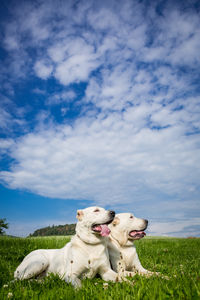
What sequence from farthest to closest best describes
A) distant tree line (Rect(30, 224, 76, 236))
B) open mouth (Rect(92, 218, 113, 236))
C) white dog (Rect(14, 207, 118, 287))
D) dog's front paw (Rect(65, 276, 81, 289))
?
distant tree line (Rect(30, 224, 76, 236)) → open mouth (Rect(92, 218, 113, 236)) → white dog (Rect(14, 207, 118, 287)) → dog's front paw (Rect(65, 276, 81, 289))

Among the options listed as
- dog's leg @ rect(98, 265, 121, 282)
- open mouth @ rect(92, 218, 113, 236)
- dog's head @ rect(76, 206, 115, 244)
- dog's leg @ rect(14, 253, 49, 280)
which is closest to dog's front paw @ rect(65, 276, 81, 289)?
dog's leg @ rect(98, 265, 121, 282)

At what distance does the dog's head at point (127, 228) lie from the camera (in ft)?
22.9

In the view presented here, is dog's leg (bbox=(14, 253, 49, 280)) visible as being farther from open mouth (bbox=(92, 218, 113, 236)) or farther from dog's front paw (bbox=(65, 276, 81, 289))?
open mouth (bbox=(92, 218, 113, 236))

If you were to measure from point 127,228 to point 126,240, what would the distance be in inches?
14.2

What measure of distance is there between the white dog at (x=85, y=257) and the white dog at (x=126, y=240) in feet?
2.76

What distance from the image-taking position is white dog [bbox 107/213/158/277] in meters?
6.92

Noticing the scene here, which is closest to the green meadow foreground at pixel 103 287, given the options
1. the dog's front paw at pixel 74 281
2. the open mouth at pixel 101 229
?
the dog's front paw at pixel 74 281

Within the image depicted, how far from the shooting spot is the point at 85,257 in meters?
5.90

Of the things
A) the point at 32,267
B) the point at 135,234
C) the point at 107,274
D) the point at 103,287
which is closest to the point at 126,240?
A: the point at 135,234

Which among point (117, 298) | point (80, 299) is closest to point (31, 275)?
point (80, 299)

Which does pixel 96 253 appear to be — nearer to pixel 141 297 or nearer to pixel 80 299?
pixel 80 299

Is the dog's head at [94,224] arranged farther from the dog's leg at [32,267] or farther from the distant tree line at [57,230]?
the distant tree line at [57,230]

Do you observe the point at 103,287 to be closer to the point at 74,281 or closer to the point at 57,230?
the point at 74,281

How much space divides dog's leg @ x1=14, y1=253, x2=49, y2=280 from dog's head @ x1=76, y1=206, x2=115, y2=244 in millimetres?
1250
